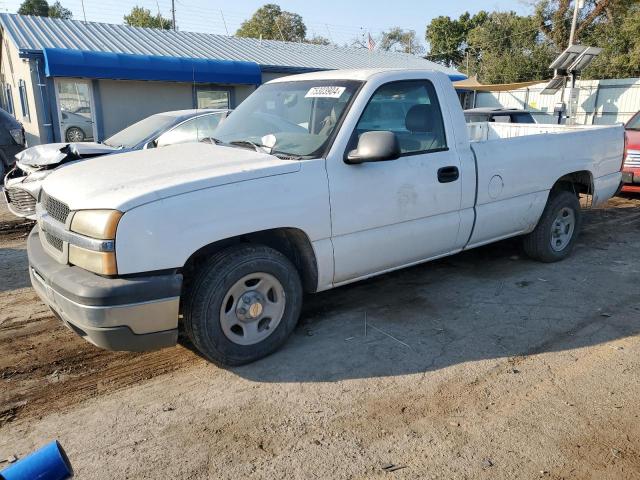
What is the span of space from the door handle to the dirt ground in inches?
44.5

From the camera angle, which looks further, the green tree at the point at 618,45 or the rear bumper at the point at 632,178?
the green tree at the point at 618,45

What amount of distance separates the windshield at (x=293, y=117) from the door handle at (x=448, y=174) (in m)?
1.00

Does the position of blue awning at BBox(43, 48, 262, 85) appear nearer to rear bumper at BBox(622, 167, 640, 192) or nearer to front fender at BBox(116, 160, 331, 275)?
rear bumper at BBox(622, 167, 640, 192)

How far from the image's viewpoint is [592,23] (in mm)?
33469

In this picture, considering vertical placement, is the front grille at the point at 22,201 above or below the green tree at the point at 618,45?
below

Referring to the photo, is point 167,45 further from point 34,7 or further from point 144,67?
point 34,7

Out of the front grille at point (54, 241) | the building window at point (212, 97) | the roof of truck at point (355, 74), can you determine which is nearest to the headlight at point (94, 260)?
the front grille at point (54, 241)

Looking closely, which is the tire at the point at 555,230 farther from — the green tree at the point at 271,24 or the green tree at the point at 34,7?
the green tree at the point at 34,7

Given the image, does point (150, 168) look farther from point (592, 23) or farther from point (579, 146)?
point (592, 23)

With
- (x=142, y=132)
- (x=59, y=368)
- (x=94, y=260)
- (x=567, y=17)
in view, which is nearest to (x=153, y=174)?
(x=94, y=260)

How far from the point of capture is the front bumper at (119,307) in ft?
9.86

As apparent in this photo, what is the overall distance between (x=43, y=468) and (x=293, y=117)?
11.0 ft

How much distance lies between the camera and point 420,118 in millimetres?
4441

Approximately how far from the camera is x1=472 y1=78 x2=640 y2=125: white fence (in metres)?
20.0
